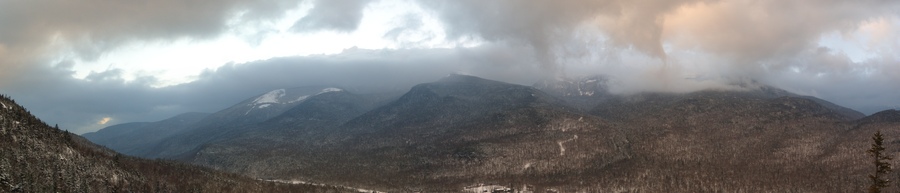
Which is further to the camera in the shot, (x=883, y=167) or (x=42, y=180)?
(x=42, y=180)

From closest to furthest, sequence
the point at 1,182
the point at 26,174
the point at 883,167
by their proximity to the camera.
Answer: the point at 883,167 → the point at 1,182 → the point at 26,174

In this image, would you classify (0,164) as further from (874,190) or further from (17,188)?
(874,190)

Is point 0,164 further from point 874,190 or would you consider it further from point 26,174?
point 874,190

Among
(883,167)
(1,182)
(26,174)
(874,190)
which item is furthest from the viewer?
(26,174)

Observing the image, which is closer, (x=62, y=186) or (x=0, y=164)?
(x=0, y=164)

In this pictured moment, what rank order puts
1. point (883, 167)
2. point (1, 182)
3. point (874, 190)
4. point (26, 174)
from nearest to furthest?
point (883, 167) < point (874, 190) < point (1, 182) < point (26, 174)

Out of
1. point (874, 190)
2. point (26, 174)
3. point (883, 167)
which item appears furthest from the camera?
point (26, 174)

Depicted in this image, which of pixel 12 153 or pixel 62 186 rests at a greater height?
pixel 12 153

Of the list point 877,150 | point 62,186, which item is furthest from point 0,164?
point 877,150

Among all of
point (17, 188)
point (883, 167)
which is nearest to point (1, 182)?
point (17, 188)

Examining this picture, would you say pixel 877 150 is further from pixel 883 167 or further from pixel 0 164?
pixel 0 164
